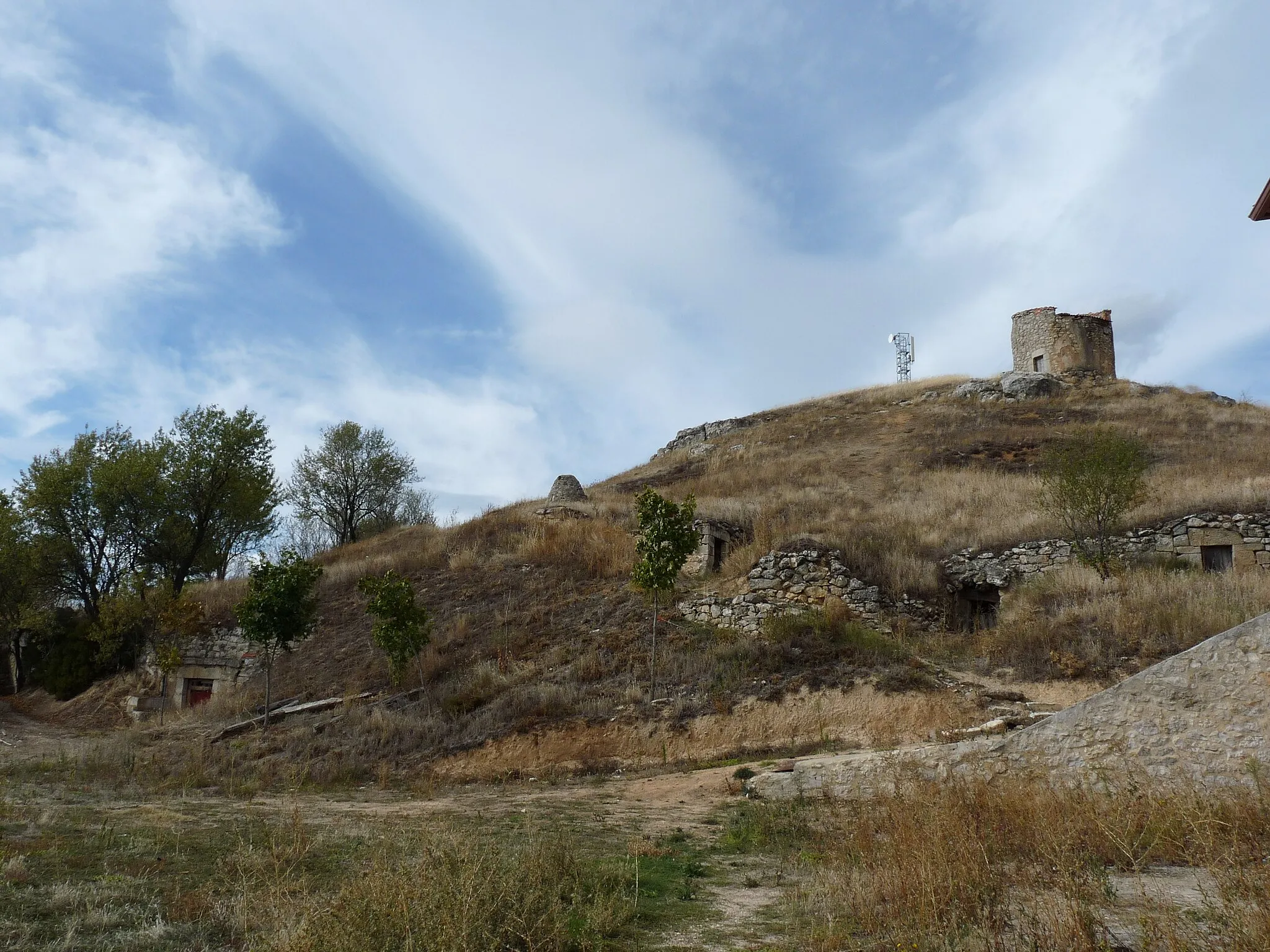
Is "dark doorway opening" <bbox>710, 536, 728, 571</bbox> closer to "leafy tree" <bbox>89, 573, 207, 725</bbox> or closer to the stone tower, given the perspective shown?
"leafy tree" <bbox>89, 573, 207, 725</bbox>

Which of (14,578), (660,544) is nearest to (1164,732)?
(660,544)

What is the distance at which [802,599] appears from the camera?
17375 mm

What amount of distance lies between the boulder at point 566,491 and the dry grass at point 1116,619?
16.3m

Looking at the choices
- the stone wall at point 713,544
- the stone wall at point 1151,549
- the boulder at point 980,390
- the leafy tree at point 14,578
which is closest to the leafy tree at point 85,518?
the leafy tree at point 14,578

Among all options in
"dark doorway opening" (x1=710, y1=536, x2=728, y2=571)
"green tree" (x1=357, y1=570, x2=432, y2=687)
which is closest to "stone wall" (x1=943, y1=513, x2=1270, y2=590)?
"dark doorway opening" (x1=710, y1=536, x2=728, y2=571)

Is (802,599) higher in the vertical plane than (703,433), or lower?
lower

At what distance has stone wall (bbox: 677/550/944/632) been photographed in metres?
17.0

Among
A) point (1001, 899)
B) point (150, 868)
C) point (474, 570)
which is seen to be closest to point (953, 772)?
point (1001, 899)

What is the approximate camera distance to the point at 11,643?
1138 inches

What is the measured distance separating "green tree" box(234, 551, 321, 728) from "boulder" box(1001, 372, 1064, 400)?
30107mm

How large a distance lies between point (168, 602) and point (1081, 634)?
79.1ft

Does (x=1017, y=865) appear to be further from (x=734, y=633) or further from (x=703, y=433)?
(x=703, y=433)

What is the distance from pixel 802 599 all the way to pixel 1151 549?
7.96 meters

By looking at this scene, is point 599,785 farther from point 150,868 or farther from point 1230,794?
point 1230,794
